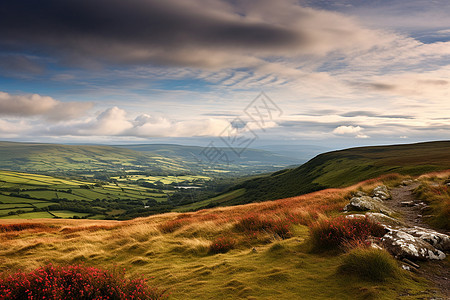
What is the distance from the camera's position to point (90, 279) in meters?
7.01

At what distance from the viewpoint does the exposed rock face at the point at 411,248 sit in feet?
24.7

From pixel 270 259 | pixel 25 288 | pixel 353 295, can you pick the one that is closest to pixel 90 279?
pixel 25 288

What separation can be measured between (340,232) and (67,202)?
155598mm

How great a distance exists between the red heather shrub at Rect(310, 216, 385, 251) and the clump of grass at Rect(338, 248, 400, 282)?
1.68 meters

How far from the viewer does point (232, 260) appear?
10.1 m

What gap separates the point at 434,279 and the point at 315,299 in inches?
143

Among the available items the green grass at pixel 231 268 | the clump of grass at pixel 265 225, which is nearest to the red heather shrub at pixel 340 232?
the green grass at pixel 231 268

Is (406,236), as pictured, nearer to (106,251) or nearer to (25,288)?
(25,288)

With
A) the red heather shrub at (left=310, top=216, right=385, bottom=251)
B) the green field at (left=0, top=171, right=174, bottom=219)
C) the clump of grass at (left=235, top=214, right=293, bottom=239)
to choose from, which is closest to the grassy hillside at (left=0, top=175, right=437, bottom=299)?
the clump of grass at (left=235, top=214, right=293, bottom=239)

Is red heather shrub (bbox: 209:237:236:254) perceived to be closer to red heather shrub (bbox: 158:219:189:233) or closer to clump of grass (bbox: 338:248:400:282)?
clump of grass (bbox: 338:248:400:282)

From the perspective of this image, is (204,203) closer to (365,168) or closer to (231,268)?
(365,168)

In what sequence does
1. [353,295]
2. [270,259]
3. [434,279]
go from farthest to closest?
[270,259] → [434,279] → [353,295]

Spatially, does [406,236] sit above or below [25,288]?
above

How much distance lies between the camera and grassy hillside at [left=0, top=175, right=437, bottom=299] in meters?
6.60
